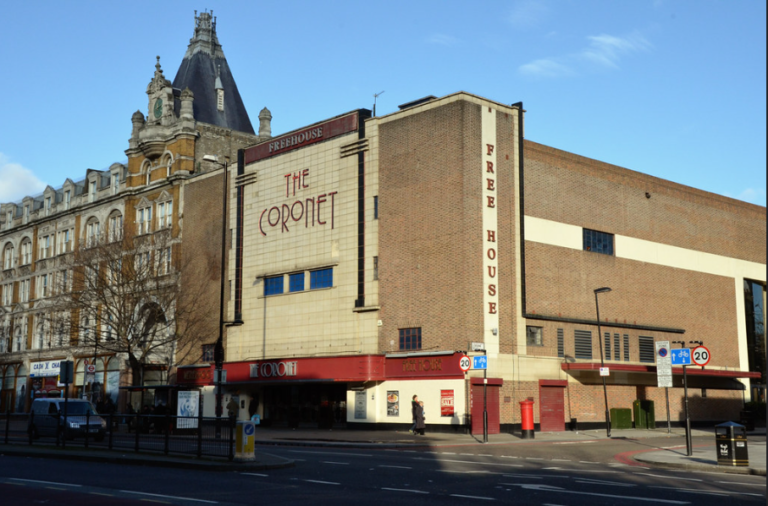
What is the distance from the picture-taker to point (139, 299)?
173 ft

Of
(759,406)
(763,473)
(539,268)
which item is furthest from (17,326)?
(763,473)

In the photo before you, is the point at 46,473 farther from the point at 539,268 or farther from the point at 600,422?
the point at 600,422

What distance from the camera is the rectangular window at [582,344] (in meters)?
46.2

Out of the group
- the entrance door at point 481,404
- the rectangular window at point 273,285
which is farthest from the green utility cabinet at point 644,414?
the rectangular window at point 273,285

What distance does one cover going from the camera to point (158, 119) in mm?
66062

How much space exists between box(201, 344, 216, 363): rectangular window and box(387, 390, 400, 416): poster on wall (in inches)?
680

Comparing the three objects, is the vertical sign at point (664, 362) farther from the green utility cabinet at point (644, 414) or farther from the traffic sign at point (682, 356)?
the green utility cabinet at point (644, 414)

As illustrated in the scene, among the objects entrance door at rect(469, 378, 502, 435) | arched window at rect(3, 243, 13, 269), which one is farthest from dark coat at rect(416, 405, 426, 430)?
arched window at rect(3, 243, 13, 269)

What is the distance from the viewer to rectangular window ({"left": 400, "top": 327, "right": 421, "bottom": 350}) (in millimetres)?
43656

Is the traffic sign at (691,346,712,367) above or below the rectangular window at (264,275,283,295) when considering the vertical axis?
below

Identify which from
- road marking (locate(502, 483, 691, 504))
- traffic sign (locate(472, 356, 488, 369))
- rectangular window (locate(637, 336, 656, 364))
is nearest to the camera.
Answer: road marking (locate(502, 483, 691, 504))

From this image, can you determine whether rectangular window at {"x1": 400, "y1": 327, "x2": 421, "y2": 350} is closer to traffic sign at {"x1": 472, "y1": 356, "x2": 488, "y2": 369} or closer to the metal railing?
traffic sign at {"x1": 472, "y1": 356, "x2": 488, "y2": 369}

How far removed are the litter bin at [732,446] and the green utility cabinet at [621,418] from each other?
2385cm

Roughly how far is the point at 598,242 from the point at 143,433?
3142 centimetres
